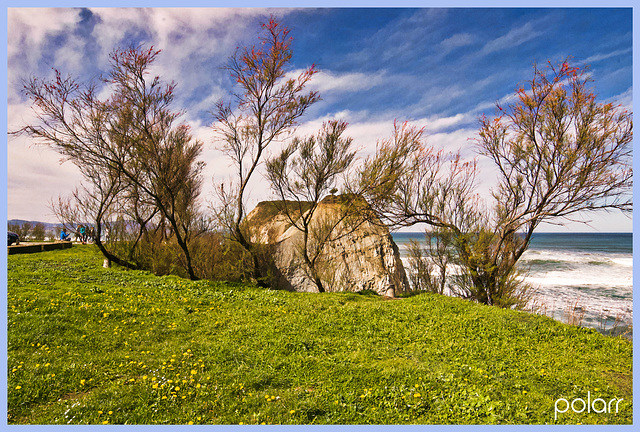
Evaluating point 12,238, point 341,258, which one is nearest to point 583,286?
point 341,258

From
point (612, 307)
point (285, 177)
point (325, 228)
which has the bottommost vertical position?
point (612, 307)

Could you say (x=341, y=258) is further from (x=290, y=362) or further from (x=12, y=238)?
(x=12, y=238)

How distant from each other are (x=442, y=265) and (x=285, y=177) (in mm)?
5883

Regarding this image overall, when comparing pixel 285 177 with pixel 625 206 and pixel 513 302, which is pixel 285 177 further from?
pixel 625 206

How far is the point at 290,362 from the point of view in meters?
4.86

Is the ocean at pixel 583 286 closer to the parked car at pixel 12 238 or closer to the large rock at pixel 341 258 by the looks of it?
the large rock at pixel 341 258

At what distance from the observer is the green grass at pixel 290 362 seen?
368 centimetres

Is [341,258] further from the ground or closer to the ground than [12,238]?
closer to the ground

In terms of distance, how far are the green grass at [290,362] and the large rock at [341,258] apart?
4098mm

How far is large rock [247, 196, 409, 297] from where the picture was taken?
12.3 meters

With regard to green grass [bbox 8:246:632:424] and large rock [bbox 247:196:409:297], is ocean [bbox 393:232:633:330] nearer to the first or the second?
large rock [bbox 247:196:409:297]

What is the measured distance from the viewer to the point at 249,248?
1182 cm

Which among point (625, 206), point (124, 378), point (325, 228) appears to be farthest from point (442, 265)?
point (124, 378)

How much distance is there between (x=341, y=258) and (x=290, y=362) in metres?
7.86
